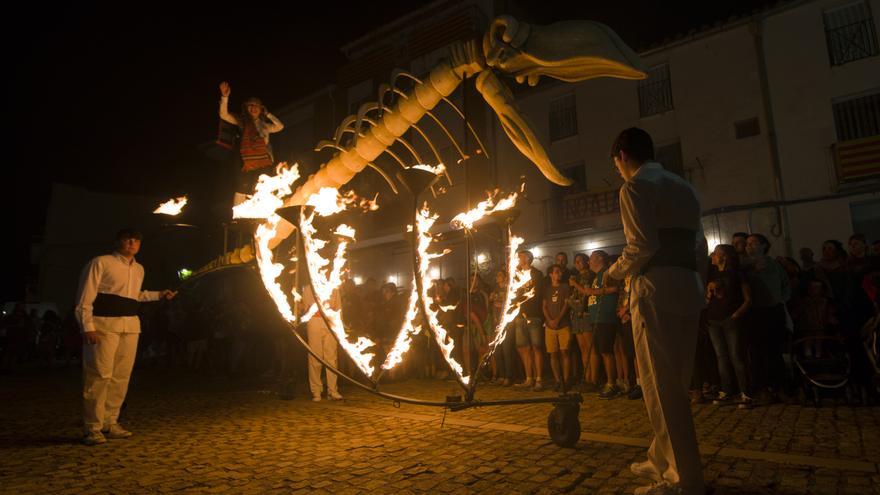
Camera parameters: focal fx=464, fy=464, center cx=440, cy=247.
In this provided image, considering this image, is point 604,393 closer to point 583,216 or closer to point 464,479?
point 464,479

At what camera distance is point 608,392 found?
6504 millimetres

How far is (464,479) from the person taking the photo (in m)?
3.31

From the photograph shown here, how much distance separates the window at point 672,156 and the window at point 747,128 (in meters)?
1.63

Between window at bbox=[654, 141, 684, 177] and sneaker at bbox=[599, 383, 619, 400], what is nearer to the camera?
sneaker at bbox=[599, 383, 619, 400]

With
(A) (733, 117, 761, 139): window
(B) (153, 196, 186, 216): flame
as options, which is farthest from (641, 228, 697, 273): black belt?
(A) (733, 117, 761, 139): window

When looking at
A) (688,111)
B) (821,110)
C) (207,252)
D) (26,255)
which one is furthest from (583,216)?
(26,255)

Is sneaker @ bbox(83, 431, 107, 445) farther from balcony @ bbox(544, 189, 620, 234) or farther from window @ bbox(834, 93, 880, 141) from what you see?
window @ bbox(834, 93, 880, 141)

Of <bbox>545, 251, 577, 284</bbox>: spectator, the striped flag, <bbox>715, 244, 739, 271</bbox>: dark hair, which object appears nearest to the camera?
<bbox>715, 244, 739, 271</bbox>: dark hair

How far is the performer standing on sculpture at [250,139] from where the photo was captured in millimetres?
6160

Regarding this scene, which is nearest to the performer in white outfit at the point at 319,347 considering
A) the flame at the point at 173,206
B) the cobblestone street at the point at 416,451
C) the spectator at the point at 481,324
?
the cobblestone street at the point at 416,451

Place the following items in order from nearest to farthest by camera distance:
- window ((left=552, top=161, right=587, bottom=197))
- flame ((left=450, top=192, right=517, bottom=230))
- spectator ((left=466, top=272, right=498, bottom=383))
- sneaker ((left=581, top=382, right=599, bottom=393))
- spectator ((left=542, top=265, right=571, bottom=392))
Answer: flame ((left=450, top=192, right=517, bottom=230)) → sneaker ((left=581, top=382, right=599, bottom=393)) → spectator ((left=542, top=265, right=571, bottom=392)) → spectator ((left=466, top=272, right=498, bottom=383)) → window ((left=552, top=161, right=587, bottom=197))

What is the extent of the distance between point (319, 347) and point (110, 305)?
3035 mm

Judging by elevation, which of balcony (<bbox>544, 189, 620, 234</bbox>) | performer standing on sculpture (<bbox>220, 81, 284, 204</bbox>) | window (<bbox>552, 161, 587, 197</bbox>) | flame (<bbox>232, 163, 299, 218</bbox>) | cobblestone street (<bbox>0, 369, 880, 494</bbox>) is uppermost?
window (<bbox>552, 161, 587, 197</bbox>)

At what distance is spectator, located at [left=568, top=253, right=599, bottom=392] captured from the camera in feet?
23.6
